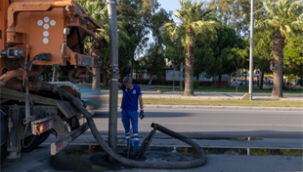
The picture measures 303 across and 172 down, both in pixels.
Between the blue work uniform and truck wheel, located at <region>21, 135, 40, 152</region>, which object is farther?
the blue work uniform

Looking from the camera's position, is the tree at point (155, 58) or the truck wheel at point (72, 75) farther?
the tree at point (155, 58)

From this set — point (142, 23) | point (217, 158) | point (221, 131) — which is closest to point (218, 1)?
point (142, 23)

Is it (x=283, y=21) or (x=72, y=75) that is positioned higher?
(x=283, y=21)

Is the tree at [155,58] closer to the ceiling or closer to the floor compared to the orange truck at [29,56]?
closer to the ceiling

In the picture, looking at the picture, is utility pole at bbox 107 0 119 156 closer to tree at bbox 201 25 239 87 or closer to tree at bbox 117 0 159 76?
tree at bbox 117 0 159 76

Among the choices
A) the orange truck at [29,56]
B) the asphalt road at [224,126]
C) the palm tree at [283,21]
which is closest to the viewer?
the orange truck at [29,56]

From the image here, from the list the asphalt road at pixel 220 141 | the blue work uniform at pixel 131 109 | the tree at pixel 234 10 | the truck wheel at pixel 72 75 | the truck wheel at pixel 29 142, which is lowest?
the asphalt road at pixel 220 141

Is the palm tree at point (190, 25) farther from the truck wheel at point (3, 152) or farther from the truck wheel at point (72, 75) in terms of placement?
the truck wheel at point (3, 152)

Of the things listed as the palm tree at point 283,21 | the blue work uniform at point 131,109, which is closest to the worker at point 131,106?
the blue work uniform at point 131,109

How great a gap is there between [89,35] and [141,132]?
3.97m

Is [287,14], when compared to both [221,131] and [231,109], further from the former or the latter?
[221,131]

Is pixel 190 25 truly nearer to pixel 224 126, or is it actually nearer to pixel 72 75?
pixel 224 126

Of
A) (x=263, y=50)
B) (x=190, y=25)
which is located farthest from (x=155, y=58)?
(x=190, y=25)

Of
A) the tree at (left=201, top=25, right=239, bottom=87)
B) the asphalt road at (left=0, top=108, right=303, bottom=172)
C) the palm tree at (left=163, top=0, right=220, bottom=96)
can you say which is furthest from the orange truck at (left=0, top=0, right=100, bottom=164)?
the tree at (left=201, top=25, right=239, bottom=87)
